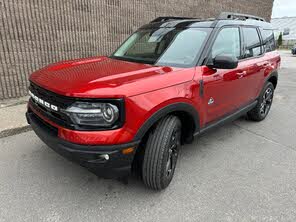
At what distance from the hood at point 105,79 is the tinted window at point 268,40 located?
2.54 m

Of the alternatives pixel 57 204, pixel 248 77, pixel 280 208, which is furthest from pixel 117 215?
pixel 248 77

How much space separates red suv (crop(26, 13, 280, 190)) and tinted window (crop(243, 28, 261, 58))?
33 millimetres

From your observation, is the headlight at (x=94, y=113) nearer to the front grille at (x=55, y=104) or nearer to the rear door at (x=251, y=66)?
the front grille at (x=55, y=104)

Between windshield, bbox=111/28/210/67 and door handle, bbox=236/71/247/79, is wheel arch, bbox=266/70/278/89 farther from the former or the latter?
windshield, bbox=111/28/210/67

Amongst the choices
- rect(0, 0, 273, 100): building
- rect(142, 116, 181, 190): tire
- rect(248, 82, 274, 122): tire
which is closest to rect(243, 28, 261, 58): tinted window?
rect(248, 82, 274, 122): tire

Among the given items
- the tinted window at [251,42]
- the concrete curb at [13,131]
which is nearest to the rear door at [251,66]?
the tinted window at [251,42]

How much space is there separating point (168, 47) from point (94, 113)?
147cm

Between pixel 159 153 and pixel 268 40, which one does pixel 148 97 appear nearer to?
pixel 159 153

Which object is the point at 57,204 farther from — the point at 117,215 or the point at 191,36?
the point at 191,36

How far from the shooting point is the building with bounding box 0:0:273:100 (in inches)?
193

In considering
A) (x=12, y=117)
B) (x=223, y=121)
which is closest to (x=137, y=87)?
(x=223, y=121)

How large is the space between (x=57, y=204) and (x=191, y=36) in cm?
245

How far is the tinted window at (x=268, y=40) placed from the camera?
427 centimetres

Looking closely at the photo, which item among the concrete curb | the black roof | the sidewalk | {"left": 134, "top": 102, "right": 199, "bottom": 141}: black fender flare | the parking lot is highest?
the black roof
